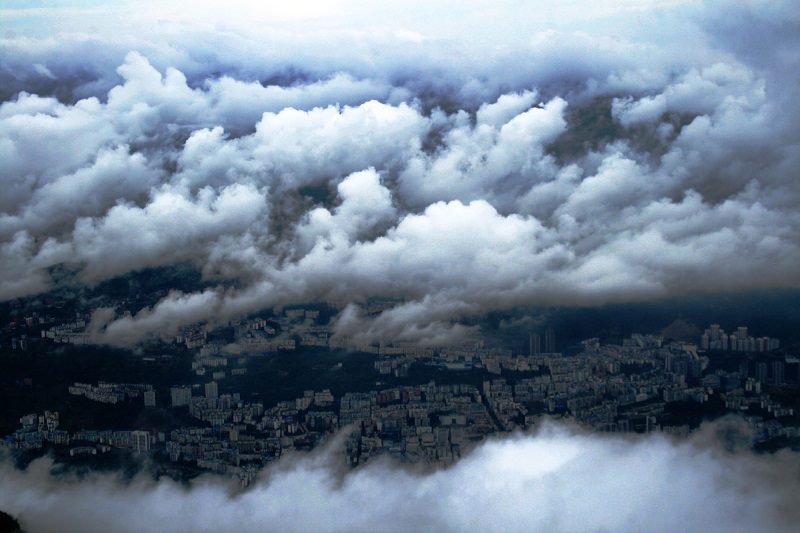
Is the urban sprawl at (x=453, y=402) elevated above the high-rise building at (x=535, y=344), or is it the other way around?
the high-rise building at (x=535, y=344)

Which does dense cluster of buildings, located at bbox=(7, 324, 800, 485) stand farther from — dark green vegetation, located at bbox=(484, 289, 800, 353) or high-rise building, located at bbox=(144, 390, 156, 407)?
dark green vegetation, located at bbox=(484, 289, 800, 353)

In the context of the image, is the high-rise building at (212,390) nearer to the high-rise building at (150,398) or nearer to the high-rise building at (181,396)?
the high-rise building at (181,396)

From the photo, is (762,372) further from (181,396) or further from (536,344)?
(181,396)

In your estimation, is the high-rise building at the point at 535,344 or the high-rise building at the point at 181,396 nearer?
the high-rise building at the point at 535,344

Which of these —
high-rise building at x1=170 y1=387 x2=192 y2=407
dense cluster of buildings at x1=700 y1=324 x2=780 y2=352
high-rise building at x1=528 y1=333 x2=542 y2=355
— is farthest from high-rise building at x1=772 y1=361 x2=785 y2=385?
high-rise building at x1=170 y1=387 x2=192 y2=407

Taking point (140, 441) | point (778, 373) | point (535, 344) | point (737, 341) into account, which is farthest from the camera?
point (535, 344)

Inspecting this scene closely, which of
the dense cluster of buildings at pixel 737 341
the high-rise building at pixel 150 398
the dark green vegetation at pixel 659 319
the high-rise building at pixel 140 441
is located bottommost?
the high-rise building at pixel 140 441

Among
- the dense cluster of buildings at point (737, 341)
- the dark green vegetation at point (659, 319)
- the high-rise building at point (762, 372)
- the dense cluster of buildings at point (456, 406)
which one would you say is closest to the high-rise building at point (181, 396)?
the dense cluster of buildings at point (456, 406)

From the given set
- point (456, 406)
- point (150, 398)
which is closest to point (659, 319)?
point (456, 406)

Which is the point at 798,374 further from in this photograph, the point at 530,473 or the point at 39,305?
the point at 39,305
